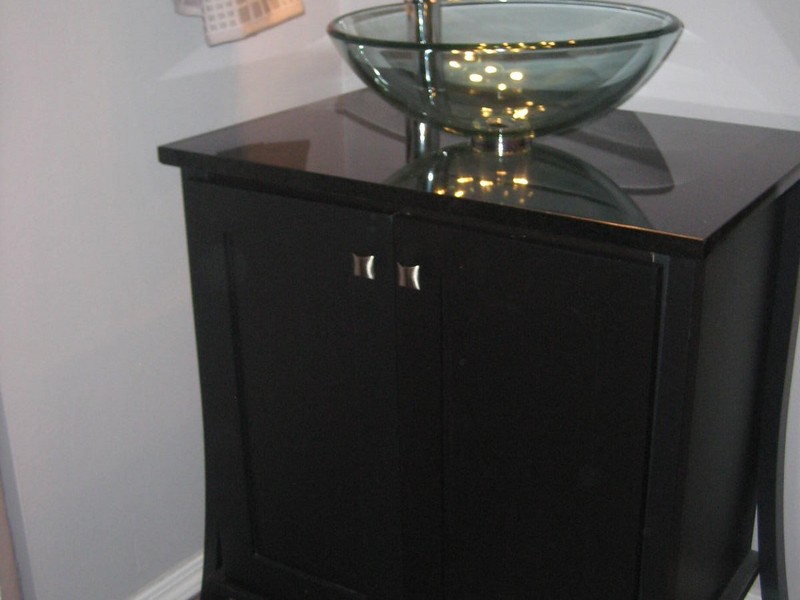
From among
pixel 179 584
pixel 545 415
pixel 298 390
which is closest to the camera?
pixel 545 415

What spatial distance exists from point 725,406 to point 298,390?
0.56 meters

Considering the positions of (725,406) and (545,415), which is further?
(725,406)

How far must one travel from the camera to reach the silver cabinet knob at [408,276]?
1181 mm

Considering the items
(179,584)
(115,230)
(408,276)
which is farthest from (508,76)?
(179,584)

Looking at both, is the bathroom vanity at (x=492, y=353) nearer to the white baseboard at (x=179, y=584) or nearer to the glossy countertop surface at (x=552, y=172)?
the glossy countertop surface at (x=552, y=172)

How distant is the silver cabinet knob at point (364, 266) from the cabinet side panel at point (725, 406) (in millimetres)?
392

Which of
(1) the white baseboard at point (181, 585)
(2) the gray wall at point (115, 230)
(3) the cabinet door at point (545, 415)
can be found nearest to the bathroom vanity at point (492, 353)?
(3) the cabinet door at point (545, 415)

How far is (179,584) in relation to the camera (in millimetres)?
1709

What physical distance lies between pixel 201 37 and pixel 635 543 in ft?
3.07

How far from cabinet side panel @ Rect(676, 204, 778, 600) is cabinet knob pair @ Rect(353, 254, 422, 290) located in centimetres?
33

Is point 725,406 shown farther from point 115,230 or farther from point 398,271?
point 115,230

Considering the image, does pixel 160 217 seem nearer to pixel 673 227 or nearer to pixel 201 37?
pixel 201 37

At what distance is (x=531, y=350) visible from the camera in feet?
3.71

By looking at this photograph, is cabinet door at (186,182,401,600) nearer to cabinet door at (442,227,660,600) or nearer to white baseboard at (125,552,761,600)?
cabinet door at (442,227,660,600)
